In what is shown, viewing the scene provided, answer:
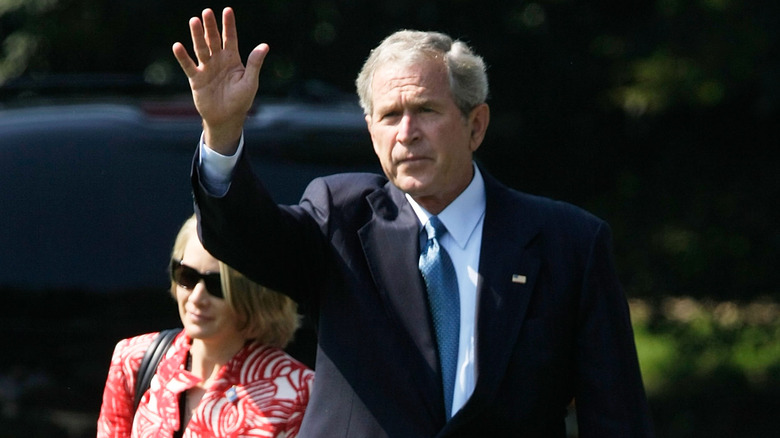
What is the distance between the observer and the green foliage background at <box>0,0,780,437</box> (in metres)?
7.63

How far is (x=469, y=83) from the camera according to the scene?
3422 mm

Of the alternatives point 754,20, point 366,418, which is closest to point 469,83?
point 366,418

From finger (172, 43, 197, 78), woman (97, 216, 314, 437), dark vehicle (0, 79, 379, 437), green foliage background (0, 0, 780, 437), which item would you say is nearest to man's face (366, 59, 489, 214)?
finger (172, 43, 197, 78)

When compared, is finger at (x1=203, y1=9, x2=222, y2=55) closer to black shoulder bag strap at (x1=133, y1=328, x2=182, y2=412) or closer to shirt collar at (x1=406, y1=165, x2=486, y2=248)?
shirt collar at (x1=406, y1=165, x2=486, y2=248)

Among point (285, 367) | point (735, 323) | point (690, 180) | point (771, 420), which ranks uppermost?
point (285, 367)

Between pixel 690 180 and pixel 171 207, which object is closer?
pixel 171 207

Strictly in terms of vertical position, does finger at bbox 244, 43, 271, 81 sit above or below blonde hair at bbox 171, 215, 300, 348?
above

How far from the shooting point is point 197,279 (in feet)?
12.1

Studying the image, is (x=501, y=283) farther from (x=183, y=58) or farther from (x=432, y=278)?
(x=183, y=58)

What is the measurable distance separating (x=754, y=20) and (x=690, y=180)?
4.22ft

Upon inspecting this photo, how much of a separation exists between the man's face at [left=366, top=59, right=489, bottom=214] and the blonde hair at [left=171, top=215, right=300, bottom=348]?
53 centimetres

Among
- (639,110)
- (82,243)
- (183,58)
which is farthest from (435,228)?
(639,110)

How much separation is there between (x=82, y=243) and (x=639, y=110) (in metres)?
4.39

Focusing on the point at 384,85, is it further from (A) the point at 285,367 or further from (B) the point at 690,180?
(B) the point at 690,180
